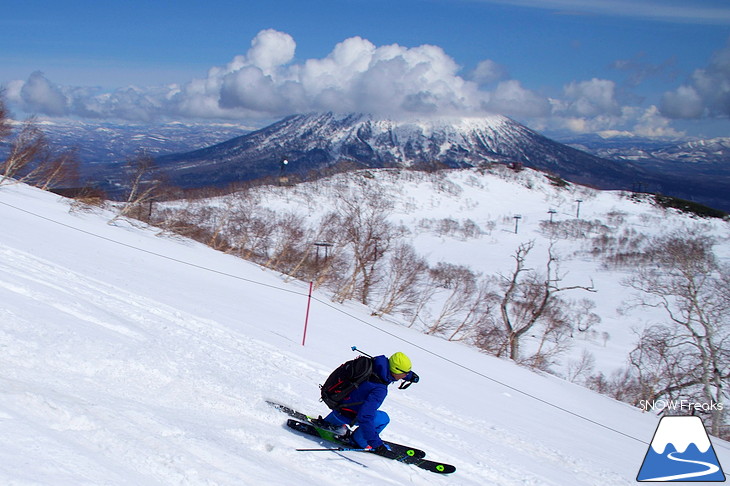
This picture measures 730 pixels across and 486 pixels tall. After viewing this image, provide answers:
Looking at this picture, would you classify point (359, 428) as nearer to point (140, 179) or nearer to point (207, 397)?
point (207, 397)

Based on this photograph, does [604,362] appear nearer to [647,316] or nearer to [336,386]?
[647,316]

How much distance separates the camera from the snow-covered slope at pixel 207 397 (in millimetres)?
4980

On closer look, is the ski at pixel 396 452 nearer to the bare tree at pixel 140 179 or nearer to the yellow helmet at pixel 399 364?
the yellow helmet at pixel 399 364

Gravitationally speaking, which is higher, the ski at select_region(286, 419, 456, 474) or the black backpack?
the black backpack

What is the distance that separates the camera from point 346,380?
6516 mm

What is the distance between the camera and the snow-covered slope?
196 inches

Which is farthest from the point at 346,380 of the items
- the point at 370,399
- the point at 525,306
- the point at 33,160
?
the point at 33,160

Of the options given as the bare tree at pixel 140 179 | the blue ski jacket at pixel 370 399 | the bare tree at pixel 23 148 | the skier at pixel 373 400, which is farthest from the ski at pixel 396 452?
the bare tree at pixel 23 148

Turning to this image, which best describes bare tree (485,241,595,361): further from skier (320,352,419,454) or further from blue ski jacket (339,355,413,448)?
blue ski jacket (339,355,413,448)

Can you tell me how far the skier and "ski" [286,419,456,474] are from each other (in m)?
0.12

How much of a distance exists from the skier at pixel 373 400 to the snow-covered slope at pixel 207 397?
319 mm

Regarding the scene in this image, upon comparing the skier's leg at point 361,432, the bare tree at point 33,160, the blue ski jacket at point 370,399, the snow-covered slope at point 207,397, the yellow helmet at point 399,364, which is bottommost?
the snow-covered slope at point 207,397

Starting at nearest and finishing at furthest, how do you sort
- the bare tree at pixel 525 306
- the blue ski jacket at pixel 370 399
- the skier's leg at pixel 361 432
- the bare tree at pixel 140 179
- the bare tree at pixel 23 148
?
the blue ski jacket at pixel 370 399 → the skier's leg at pixel 361 432 → the bare tree at pixel 140 179 → the bare tree at pixel 525 306 → the bare tree at pixel 23 148

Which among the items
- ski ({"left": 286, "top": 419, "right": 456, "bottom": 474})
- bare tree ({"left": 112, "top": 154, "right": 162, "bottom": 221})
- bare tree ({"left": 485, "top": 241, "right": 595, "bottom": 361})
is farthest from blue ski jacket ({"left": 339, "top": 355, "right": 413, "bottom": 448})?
bare tree ({"left": 112, "top": 154, "right": 162, "bottom": 221})
